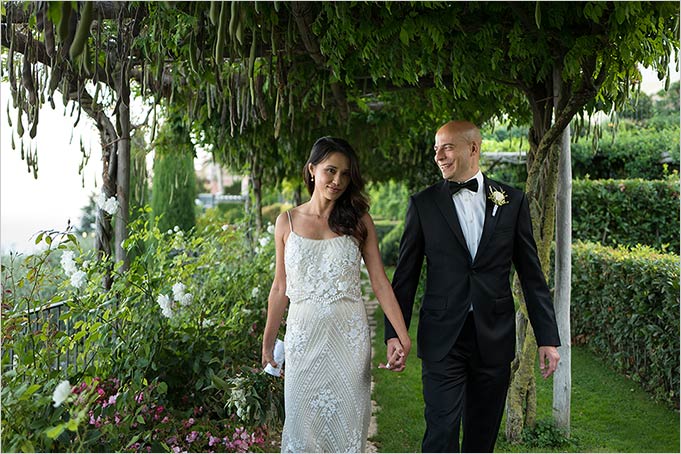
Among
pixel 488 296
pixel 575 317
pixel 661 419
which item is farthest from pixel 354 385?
pixel 575 317

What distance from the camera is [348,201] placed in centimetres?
333

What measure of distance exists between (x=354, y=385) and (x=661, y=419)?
347 cm

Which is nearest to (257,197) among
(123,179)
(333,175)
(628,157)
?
(123,179)

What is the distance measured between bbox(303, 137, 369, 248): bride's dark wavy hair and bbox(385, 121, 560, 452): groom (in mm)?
224

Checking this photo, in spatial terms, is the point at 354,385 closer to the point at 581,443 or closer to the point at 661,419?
the point at 581,443

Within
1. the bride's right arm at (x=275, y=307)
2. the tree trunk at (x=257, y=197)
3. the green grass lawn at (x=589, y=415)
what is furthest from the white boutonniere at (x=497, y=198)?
the tree trunk at (x=257, y=197)

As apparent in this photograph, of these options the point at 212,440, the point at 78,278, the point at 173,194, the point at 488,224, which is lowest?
the point at 212,440

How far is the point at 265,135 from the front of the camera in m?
7.50

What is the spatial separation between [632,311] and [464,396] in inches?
156

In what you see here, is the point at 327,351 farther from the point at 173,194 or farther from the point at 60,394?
the point at 173,194

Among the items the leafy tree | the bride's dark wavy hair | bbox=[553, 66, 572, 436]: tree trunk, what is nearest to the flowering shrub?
the bride's dark wavy hair

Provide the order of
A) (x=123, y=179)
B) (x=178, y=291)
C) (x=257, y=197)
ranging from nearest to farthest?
(x=178, y=291) → (x=123, y=179) → (x=257, y=197)

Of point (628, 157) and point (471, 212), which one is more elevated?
point (628, 157)

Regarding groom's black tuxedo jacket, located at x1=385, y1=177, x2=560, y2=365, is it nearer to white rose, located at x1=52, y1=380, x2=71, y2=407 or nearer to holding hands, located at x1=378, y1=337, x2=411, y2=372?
holding hands, located at x1=378, y1=337, x2=411, y2=372
